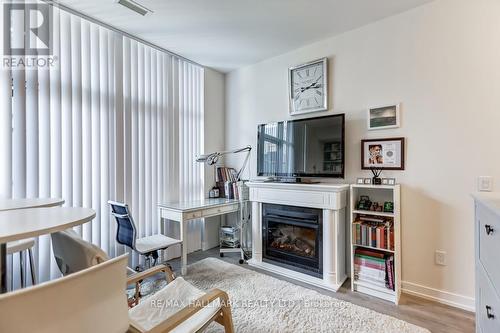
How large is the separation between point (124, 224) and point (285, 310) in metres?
1.72

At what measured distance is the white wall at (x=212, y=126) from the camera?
146 inches

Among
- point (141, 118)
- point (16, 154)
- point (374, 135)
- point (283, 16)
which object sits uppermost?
point (283, 16)

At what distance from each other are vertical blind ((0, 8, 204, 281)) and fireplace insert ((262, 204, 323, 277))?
47.4 inches

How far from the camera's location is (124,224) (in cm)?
238

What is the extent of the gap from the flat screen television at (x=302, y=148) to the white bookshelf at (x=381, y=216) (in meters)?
0.32

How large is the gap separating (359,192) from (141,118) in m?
2.66

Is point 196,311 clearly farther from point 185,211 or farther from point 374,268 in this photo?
point 374,268

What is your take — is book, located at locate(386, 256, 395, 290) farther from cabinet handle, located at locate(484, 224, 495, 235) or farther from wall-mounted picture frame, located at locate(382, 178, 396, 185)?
cabinet handle, located at locate(484, 224, 495, 235)

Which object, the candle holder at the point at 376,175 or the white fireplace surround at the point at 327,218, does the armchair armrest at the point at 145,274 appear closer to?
the white fireplace surround at the point at 327,218

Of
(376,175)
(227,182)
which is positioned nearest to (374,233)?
(376,175)

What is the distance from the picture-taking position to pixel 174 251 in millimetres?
3271

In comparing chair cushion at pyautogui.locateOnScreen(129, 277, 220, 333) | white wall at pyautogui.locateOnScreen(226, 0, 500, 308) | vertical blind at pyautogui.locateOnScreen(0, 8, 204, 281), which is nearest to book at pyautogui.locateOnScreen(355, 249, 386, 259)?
white wall at pyautogui.locateOnScreen(226, 0, 500, 308)

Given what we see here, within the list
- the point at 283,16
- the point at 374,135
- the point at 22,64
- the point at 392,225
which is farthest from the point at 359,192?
the point at 22,64

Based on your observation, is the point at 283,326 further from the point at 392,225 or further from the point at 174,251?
the point at 174,251
